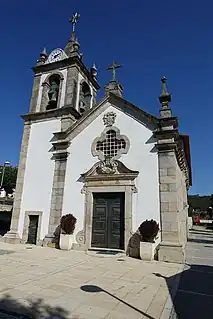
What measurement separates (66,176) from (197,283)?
7.51 meters

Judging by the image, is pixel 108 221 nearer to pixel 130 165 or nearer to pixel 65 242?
pixel 65 242

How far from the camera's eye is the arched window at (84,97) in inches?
570

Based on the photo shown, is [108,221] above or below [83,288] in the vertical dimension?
above

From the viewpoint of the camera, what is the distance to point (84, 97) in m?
15.5

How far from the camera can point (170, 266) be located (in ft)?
24.8

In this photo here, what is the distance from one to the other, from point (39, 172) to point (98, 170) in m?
3.60

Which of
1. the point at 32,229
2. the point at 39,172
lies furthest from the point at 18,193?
the point at 32,229

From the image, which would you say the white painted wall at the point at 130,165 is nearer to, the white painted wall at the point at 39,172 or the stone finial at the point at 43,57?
the white painted wall at the point at 39,172

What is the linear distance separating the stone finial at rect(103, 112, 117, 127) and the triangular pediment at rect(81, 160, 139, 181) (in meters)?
2.01

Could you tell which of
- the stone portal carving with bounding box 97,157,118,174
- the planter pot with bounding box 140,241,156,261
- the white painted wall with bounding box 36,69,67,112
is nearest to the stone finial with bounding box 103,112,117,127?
the stone portal carving with bounding box 97,157,118,174

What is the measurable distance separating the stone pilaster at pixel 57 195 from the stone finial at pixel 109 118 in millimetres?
2545

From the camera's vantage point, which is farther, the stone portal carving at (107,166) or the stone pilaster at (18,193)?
the stone pilaster at (18,193)

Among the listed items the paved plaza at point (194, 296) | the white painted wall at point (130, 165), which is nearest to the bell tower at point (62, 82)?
the white painted wall at point (130, 165)

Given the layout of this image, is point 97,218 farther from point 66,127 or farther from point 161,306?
point 161,306
